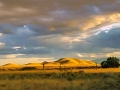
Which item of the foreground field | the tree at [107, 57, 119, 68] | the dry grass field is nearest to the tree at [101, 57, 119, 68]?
the tree at [107, 57, 119, 68]

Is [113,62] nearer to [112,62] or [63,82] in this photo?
[112,62]

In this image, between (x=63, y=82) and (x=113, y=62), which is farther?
(x=113, y=62)

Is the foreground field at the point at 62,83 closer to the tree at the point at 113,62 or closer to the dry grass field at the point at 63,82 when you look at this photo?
the dry grass field at the point at 63,82

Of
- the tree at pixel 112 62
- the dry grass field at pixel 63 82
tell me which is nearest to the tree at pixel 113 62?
the tree at pixel 112 62

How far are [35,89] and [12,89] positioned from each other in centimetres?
188

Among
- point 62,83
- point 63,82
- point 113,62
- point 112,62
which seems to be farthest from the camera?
point 113,62

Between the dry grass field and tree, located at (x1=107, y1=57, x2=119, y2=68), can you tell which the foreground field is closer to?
the dry grass field

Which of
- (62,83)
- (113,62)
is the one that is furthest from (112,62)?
(62,83)

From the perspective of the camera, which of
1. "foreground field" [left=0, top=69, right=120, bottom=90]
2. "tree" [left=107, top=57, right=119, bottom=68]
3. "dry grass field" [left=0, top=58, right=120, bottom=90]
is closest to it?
"foreground field" [left=0, top=69, right=120, bottom=90]

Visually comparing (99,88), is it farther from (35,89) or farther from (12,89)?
(12,89)

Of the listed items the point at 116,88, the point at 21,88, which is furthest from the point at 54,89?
the point at 116,88

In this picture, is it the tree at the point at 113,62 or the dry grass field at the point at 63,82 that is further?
the tree at the point at 113,62

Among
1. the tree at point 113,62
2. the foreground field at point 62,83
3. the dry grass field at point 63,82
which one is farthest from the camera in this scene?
the tree at point 113,62

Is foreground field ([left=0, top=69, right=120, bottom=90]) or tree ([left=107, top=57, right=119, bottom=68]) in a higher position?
tree ([left=107, top=57, right=119, bottom=68])
